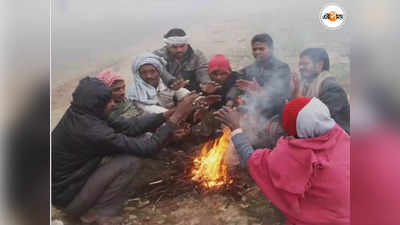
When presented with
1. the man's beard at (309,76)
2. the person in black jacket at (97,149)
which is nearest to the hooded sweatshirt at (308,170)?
the man's beard at (309,76)

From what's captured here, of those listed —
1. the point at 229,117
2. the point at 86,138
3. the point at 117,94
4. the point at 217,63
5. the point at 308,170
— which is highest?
the point at 217,63

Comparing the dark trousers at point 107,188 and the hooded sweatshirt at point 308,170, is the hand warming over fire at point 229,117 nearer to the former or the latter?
the hooded sweatshirt at point 308,170

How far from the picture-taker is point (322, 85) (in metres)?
2.16

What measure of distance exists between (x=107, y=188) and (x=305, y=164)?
3.29 ft

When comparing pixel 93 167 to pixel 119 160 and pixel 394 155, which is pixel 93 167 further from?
pixel 394 155

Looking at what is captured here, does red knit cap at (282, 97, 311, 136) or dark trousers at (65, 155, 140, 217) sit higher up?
red knit cap at (282, 97, 311, 136)

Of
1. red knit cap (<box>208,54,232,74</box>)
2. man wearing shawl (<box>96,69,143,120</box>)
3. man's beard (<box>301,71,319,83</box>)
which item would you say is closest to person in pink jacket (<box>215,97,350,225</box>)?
man's beard (<box>301,71,319,83</box>)

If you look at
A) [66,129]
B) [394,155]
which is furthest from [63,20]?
[394,155]

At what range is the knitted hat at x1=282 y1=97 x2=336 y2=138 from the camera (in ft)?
6.91

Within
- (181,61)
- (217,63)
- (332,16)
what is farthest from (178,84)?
(332,16)

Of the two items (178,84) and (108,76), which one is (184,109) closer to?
(178,84)

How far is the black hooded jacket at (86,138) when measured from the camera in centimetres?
212

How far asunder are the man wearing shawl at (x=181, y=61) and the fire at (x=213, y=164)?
29 cm

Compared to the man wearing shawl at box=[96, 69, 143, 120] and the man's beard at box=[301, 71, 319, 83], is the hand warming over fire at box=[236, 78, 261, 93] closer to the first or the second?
the man's beard at box=[301, 71, 319, 83]
